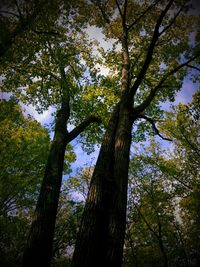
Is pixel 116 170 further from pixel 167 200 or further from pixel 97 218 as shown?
pixel 167 200

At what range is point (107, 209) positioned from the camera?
5355 millimetres

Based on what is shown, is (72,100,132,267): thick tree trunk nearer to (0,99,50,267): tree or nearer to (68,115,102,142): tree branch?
(68,115,102,142): tree branch

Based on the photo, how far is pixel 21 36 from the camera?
812 centimetres

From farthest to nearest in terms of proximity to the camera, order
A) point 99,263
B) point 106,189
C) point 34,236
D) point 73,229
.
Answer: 1. point 73,229
2. point 34,236
3. point 106,189
4. point 99,263

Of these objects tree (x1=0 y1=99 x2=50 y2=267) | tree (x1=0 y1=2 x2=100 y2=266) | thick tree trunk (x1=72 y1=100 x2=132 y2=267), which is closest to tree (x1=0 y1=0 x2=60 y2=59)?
tree (x1=0 y1=2 x2=100 y2=266)

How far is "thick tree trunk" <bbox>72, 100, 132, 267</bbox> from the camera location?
A: 450 centimetres

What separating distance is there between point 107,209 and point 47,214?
246 cm

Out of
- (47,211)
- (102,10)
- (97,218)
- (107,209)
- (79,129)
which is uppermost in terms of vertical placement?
(102,10)

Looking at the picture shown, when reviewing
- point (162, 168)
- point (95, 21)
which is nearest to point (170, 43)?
point (95, 21)

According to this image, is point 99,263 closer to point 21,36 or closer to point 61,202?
point 21,36

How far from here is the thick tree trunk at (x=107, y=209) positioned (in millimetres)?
4500

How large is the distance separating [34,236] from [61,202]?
22.7 meters

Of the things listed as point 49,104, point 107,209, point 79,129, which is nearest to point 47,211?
point 107,209

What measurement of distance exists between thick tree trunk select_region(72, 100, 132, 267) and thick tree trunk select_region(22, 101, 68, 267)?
1975 mm
